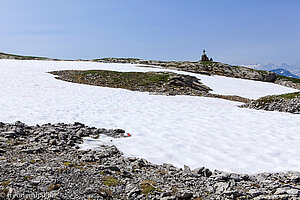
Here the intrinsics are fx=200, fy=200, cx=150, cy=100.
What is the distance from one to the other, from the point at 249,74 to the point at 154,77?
54937 millimetres

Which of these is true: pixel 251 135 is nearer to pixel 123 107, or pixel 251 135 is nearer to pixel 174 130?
pixel 174 130

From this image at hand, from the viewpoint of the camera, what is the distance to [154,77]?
40.3 m

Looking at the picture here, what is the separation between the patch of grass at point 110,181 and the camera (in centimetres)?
618

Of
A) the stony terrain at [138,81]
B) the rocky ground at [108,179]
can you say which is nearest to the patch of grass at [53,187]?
the rocky ground at [108,179]

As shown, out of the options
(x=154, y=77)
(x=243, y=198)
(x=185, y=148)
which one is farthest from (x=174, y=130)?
(x=154, y=77)

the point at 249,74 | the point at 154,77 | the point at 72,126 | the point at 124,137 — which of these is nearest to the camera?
the point at 124,137

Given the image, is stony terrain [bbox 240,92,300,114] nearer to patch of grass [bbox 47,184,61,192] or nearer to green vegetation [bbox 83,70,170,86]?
green vegetation [bbox 83,70,170,86]

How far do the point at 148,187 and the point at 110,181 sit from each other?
1.23 meters

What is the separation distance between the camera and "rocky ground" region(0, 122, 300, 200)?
18.2 ft

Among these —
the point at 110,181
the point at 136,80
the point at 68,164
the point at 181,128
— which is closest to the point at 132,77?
the point at 136,80

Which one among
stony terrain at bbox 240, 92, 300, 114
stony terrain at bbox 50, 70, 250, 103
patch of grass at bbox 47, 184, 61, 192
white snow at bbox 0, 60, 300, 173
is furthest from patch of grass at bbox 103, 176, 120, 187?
stony terrain at bbox 50, 70, 250, 103

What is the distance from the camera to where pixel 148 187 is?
611 centimetres

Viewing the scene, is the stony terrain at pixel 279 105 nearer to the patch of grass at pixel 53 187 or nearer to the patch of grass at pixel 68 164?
the patch of grass at pixel 68 164

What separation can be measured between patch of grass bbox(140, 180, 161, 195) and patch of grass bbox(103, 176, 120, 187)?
809 millimetres
